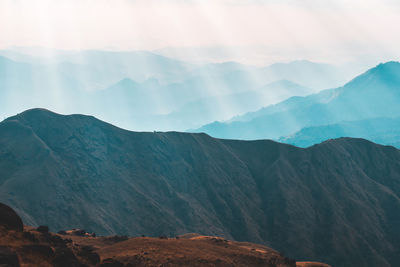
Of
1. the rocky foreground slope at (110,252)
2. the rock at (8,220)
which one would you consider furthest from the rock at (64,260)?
the rock at (8,220)

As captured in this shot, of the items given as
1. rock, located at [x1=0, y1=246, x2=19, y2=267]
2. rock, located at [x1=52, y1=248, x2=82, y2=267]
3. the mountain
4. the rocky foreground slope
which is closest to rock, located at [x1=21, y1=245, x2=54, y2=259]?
the rocky foreground slope

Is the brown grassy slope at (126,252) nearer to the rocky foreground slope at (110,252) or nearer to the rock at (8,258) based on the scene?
the rocky foreground slope at (110,252)

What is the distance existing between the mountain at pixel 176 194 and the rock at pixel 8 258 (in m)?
110

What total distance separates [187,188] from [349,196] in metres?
71.6

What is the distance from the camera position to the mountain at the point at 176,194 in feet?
495

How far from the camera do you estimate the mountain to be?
150875 mm

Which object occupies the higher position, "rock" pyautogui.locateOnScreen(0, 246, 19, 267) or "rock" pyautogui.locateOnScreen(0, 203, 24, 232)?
"rock" pyautogui.locateOnScreen(0, 203, 24, 232)

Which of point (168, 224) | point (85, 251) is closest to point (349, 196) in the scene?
point (168, 224)

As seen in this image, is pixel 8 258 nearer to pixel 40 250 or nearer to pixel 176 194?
pixel 40 250

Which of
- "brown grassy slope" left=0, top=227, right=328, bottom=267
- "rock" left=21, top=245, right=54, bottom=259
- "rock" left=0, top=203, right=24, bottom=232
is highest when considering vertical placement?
"rock" left=0, top=203, right=24, bottom=232

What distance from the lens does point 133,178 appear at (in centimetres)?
17488

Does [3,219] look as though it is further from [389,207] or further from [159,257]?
[389,207]

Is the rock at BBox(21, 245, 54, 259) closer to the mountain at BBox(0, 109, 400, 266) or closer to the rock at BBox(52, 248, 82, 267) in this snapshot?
the rock at BBox(52, 248, 82, 267)

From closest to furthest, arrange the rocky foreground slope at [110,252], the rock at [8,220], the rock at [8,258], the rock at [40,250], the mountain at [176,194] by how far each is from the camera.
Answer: the rock at [8,258]
the rocky foreground slope at [110,252]
the rock at [40,250]
the rock at [8,220]
the mountain at [176,194]
